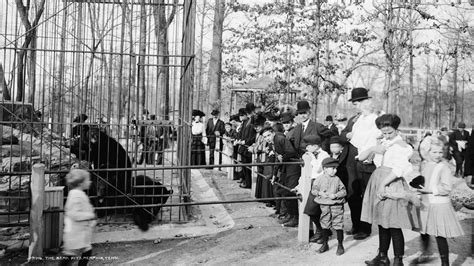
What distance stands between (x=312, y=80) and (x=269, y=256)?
8.20 m

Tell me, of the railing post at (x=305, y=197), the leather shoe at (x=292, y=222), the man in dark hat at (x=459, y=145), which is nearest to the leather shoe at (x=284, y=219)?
the leather shoe at (x=292, y=222)

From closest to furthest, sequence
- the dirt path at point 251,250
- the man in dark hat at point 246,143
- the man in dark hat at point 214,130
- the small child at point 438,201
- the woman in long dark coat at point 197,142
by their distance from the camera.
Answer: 1. the small child at point 438,201
2. the dirt path at point 251,250
3. the man in dark hat at point 246,143
4. the woman in long dark coat at point 197,142
5. the man in dark hat at point 214,130

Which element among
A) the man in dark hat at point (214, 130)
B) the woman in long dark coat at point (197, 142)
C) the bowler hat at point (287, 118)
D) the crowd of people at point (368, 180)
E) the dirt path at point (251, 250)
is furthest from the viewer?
the man in dark hat at point (214, 130)

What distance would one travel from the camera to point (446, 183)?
4.69 m

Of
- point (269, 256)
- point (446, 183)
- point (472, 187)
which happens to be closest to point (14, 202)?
point (269, 256)

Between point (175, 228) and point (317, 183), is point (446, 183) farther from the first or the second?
point (175, 228)

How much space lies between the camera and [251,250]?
19.0ft

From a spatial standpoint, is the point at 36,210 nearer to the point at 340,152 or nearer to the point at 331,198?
the point at 331,198

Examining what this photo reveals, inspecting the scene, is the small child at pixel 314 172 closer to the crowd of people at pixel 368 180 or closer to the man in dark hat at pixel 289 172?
the crowd of people at pixel 368 180

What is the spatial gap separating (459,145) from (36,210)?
14.0 m

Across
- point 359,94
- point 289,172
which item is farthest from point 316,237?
point 359,94

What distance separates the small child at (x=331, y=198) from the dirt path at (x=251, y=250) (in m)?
0.36

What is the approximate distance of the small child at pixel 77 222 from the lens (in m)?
4.29

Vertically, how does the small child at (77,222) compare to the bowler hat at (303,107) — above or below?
below
